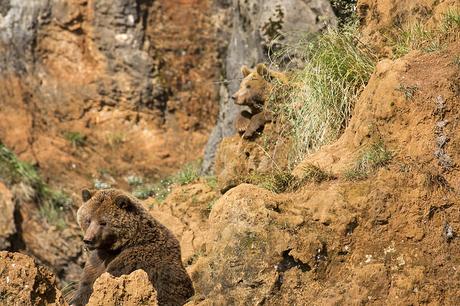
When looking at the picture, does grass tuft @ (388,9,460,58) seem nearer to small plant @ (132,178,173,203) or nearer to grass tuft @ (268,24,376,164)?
grass tuft @ (268,24,376,164)

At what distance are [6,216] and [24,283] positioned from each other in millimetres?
11941

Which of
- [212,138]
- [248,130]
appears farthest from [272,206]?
[212,138]

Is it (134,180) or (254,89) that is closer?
(254,89)

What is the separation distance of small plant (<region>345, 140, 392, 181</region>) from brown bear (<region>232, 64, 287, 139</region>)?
372 cm

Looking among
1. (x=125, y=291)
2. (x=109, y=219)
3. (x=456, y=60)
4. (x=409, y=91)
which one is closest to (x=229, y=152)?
(x=109, y=219)

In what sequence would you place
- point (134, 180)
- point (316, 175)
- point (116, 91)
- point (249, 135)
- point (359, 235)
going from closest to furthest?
point (359, 235) → point (316, 175) → point (249, 135) → point (134, 180) → point (116, 91)

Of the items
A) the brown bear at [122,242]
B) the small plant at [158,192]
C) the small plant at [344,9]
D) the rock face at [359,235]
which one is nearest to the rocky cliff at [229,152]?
the rock face at [359,235]

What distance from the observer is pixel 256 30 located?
55.1 feet

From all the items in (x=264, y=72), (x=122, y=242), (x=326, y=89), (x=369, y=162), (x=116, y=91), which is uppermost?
(x=369, y=162)

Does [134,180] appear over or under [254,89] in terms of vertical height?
under

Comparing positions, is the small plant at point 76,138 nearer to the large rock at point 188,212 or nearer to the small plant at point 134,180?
the small plant at point 134,180

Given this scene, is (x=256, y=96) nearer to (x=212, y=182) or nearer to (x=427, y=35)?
(x=212, y=182)

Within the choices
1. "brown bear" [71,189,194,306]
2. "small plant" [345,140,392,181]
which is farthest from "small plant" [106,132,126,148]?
"small plant" [345,140,392,181]

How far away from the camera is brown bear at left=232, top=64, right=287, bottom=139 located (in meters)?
13.8
